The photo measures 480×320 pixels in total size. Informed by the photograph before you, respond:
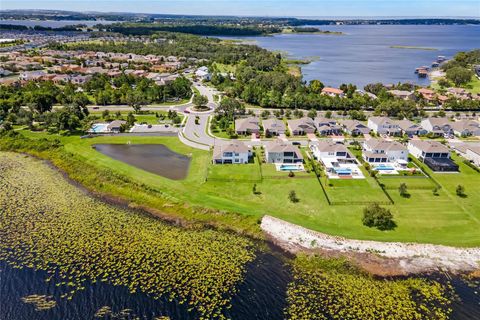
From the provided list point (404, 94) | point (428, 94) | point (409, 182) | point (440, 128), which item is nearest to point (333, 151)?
point (409, 182)

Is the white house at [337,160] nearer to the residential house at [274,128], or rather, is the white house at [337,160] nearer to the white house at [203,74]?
the residential house at [274,128]

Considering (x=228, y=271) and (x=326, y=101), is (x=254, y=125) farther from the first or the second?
(x=228, y=271)

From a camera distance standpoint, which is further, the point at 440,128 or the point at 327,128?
the point at 440,128

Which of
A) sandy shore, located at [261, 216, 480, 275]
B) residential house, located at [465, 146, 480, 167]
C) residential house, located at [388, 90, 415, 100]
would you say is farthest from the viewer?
residential house, located at [388, 90, 415, 100]

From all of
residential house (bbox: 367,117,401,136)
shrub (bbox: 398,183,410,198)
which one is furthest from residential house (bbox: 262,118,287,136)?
shrub (bbox: 398,183,410,198)

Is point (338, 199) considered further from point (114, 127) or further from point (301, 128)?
point (114, 127)

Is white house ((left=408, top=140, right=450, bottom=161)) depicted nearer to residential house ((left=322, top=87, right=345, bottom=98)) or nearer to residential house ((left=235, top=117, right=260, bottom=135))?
residential house ((left=235, top=117, right=260, bottom=135))

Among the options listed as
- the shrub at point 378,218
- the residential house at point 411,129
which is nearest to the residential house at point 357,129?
the residential house at point 411,129
